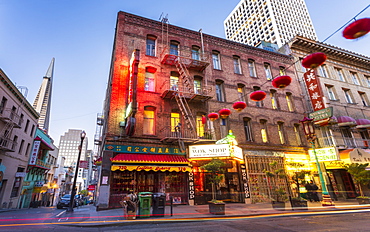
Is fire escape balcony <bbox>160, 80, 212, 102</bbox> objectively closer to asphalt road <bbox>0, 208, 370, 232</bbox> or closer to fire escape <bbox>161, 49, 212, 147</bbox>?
fire escape <bbox>161, 49, 212, 147</bbox>

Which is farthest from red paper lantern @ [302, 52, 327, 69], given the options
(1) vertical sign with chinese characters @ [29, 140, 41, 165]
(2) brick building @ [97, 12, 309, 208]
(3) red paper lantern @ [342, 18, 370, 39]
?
(1) vertical sign with chinese characters @ [29, 140, 41, 165]

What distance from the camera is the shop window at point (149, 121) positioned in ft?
51.8

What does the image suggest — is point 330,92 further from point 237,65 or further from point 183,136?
point 183,136

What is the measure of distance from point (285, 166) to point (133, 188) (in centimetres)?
1420

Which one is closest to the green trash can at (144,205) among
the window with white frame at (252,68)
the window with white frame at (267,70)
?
the window with white frame at (252,68)

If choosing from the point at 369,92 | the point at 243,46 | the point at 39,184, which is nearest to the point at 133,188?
the point at 243,46

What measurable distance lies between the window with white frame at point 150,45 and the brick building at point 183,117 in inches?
3.6

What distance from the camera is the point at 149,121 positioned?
52.8 ft

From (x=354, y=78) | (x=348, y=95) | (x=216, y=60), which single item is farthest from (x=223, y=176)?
(x=354, y=78)

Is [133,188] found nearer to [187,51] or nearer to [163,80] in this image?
[163,80]

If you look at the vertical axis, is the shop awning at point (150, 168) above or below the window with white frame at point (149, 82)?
below

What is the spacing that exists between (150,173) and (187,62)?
1046 cm

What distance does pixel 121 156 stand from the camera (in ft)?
44.7

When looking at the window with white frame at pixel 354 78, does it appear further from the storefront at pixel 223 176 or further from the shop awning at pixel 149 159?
the shop awning at pixel 149 159
